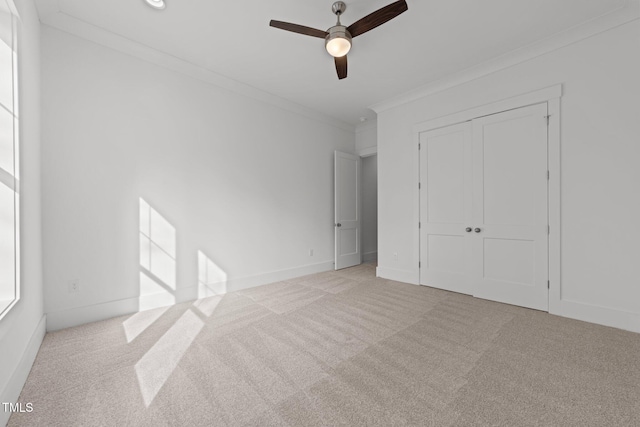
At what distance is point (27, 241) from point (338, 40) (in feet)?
9.69

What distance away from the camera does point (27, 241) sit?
1942mm

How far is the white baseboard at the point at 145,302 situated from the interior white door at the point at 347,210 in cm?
131

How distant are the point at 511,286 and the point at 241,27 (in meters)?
4.21

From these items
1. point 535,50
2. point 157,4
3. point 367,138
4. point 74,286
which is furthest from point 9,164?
point 367,138

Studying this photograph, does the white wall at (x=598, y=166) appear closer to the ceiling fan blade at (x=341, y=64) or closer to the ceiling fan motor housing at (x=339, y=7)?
the ceiling fan blade at (x=341, y=64)

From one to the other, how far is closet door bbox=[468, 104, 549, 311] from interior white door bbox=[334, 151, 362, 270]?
7.62ft

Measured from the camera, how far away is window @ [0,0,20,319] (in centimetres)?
158

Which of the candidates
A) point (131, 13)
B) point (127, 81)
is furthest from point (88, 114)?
point (131, 13)

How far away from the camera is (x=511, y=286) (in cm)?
318

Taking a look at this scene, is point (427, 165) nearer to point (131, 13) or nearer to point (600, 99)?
point (600, 99)

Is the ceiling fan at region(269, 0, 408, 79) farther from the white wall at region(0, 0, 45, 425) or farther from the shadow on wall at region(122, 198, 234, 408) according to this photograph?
the shadow on wall at region(122, 198, 234, 408)

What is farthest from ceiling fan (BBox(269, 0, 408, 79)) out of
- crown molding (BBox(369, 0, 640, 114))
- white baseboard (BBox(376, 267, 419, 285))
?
white baseboard (BBox(376, 267, 419, 285))

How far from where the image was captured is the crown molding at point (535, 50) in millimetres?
2459

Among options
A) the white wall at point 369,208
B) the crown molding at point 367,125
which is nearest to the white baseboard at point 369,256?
the white wall at point 369,208
